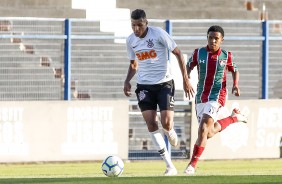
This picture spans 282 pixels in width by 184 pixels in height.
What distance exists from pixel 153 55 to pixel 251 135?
6.73 metres

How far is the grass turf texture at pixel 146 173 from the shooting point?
1293 cm

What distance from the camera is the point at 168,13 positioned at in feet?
Result: 93.7

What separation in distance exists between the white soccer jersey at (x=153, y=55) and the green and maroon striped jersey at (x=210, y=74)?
0.62 meters

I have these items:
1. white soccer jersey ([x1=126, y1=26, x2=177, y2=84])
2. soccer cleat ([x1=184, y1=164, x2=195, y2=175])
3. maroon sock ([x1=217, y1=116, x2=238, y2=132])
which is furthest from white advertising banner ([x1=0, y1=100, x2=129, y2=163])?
soccer cleat ([x1=184, y1=164, x2=195, y2=175])

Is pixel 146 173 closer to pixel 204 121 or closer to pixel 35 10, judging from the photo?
pixel 204 121

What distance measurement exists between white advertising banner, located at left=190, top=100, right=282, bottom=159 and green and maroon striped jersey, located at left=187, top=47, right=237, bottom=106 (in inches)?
217

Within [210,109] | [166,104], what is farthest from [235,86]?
[166,104]

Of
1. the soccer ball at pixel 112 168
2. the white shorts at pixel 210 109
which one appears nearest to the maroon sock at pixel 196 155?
the white shorts at pixel 210 109

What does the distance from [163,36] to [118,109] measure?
5691 mm

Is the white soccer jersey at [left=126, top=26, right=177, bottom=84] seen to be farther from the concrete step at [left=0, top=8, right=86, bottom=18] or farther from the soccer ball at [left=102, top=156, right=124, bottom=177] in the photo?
the concrete step at [left=0, top=8, right=86, bottom=18]

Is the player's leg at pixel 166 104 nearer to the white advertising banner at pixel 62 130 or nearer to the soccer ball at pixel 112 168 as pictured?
the soccer ball at pixel 112 168

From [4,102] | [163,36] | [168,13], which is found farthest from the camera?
[168,13]

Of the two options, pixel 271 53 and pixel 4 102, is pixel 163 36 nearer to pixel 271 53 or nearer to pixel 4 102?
pixel 4 102

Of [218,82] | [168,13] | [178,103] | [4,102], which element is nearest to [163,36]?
[218,82]
